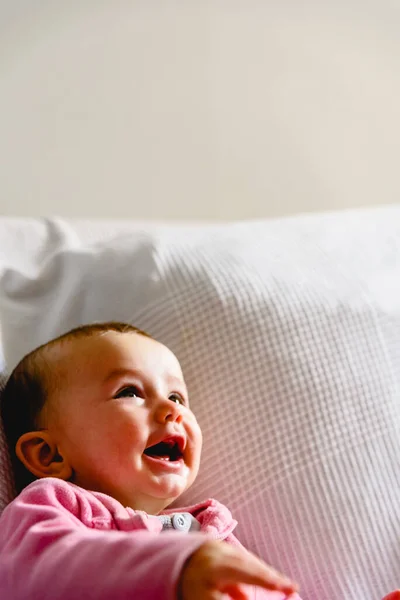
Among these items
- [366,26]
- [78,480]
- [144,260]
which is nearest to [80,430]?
[78,480]

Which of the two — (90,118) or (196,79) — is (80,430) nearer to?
(90,118)

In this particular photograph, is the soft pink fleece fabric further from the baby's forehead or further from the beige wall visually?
the beige wall

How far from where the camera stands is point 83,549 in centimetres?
61

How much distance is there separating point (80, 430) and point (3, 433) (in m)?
0.11

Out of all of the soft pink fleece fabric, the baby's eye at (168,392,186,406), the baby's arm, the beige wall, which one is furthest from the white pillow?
the beige wall

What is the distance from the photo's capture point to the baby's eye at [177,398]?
91 centimetres

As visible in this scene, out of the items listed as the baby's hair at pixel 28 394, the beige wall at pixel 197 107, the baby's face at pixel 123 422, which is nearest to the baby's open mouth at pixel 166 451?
the baby's face at pixel 123 422

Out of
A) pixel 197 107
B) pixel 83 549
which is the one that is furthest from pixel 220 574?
pixel 197 107

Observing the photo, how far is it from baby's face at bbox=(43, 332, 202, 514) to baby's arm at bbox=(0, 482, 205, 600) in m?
0.11

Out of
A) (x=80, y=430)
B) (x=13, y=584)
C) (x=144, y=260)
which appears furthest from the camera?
(x=144, y=260)

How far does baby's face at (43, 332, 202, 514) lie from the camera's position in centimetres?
81

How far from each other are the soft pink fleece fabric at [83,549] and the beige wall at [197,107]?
877mm

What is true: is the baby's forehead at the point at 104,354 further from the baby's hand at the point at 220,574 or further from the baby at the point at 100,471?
the baby's hand at the point at 220,574

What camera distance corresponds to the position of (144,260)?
1.07m
